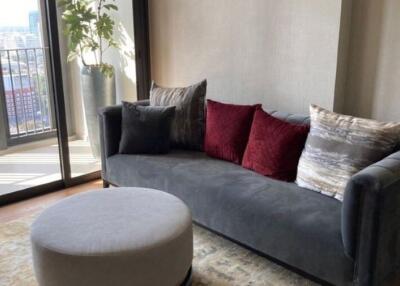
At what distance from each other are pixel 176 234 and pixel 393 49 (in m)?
1.73

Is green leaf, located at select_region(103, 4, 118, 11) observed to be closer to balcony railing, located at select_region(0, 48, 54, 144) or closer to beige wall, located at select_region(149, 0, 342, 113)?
beige wall, located at select_region(149, 0, 342, 113)

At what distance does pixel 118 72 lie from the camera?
3.89 m

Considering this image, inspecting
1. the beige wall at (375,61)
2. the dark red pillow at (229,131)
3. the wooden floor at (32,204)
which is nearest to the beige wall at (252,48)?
the beige wall at (375,61)

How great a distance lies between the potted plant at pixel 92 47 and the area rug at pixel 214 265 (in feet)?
4.72

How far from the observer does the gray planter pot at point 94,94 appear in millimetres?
3633

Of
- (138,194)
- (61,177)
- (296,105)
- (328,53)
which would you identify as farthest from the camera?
(61,177)

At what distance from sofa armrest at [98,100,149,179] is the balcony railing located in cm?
68

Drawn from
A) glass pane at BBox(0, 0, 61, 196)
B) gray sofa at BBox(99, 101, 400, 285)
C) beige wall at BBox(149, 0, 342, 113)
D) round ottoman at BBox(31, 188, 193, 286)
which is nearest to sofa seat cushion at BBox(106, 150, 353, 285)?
gray sofa at BBox(99, 101, 400, 285)

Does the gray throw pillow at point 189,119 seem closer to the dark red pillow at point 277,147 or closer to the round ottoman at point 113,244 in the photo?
the dark red pillow at point 277,147

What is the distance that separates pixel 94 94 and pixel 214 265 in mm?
2098

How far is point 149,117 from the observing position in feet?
9.56

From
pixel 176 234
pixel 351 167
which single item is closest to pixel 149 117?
pixel 176 234

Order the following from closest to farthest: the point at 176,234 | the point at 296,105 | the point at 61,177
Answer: the point at 176,234, the point at 296,105, the point at 61,177

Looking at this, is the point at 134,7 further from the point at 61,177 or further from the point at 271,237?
the point at 271,237
